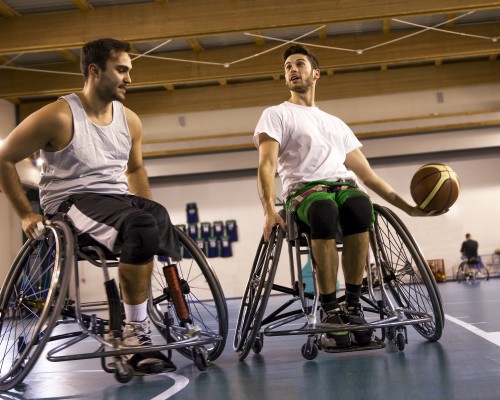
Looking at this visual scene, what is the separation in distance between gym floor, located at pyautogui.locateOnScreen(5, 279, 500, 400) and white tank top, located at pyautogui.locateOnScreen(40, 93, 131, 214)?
702 millimetres

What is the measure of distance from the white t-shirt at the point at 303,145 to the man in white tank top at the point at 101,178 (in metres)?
0.65

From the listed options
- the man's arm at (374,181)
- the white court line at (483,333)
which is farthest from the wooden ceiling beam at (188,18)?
the man's arm at (374,181)

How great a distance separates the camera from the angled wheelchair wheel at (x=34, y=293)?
223 centimetres

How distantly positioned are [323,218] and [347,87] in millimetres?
10695

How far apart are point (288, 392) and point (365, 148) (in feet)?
41.6

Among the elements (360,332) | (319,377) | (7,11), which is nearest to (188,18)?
(7,11)

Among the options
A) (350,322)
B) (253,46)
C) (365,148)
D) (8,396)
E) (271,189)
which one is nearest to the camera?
(8,396)

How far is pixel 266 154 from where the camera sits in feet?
10.6

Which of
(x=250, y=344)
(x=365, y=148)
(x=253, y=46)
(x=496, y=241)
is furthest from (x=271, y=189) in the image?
(x=496, y=241)

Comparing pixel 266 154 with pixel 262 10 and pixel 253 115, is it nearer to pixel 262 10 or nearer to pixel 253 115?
pixel 262 10

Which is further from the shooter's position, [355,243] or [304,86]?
[304,86]

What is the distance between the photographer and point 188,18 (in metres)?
8.42

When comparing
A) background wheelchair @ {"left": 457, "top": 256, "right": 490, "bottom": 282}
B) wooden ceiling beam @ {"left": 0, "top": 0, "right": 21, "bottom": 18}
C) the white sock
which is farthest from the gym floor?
background wheelchair @ {"left": 457, "top": 256, "right": 490, "bottom": 282}

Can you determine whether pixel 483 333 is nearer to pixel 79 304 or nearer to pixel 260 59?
pixel 79 304
